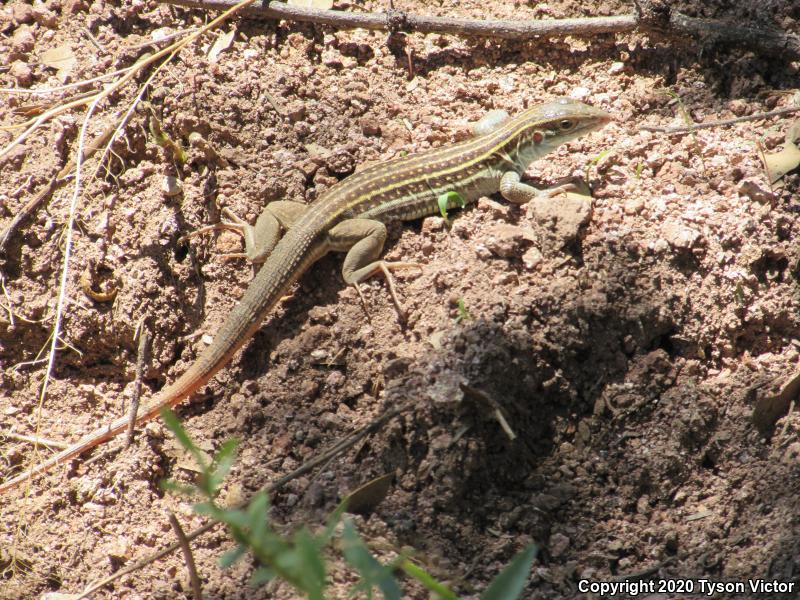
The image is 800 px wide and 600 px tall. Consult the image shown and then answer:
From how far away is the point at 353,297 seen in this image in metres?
3.82

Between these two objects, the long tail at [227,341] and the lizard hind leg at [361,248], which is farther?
the lizard hind leg at [361,248]

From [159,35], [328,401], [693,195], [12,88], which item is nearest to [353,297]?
[328,401]

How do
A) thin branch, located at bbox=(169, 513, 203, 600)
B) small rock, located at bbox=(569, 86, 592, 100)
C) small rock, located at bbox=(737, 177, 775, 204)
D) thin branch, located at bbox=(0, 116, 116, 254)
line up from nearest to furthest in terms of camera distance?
1. thin branch, located at bbox=(169, 513, 203, 600)
2. small rock, located at bbox=(737, 177, 775, 204)
3. thin branch, located at bbox=(0, 116, 116, 254)
4. small rock, located at bbox=(569, 86, 592, 100)

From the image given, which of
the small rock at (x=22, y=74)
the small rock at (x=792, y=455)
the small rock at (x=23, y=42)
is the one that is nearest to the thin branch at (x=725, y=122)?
the small rock at (x=792, y=455)

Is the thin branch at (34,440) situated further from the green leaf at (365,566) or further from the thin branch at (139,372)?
the green leaf at (365,566)

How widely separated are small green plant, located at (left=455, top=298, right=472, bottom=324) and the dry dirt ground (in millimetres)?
12

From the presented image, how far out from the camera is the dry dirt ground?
310 cm

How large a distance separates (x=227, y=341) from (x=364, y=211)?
40.6 inches

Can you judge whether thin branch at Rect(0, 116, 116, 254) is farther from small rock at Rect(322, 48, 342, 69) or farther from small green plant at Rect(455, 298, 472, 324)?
small green plant at Rect(455, 298, 472, 324)

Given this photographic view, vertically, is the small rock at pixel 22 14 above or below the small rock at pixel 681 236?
above

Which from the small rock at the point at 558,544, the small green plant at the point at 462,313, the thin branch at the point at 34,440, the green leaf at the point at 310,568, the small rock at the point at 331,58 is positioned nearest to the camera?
the green leaf at the point at 310,568

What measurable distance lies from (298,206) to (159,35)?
159 centimetres

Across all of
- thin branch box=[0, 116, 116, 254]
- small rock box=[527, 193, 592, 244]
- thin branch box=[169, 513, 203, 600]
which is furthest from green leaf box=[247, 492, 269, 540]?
thin branch box=[0, 116, 116, 254]

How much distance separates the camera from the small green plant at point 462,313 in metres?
3.36
